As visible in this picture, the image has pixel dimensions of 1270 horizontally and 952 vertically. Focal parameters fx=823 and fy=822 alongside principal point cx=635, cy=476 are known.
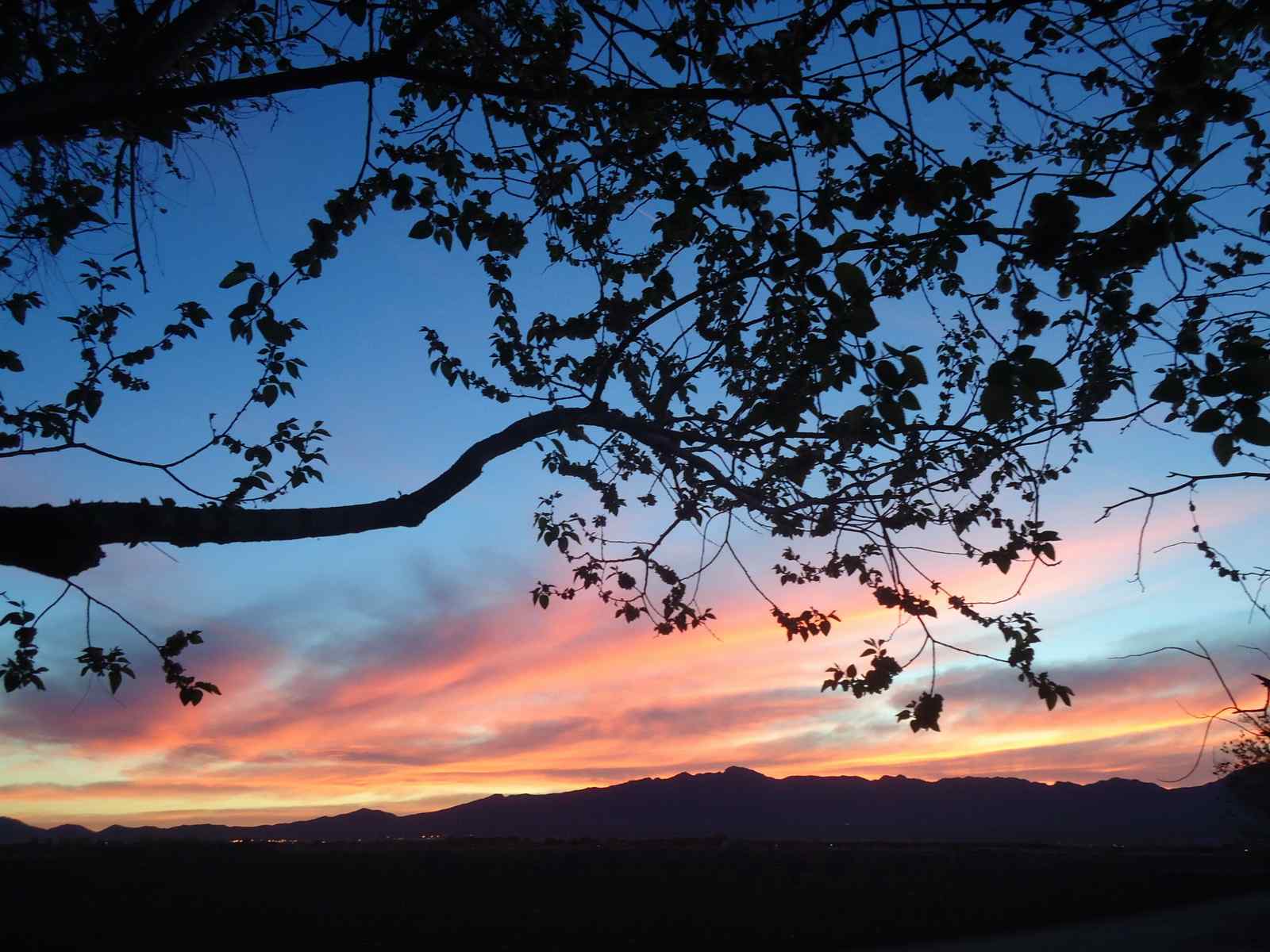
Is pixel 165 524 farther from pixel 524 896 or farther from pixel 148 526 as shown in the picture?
pixel 524 896

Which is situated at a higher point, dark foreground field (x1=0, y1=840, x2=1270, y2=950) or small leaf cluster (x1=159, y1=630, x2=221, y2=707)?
small leaf cluster (x1=159, y1=630, x2=221, y2=707)

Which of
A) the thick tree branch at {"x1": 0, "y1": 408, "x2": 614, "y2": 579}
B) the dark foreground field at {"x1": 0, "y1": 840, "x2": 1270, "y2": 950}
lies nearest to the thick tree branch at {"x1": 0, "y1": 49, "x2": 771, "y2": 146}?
the thick tree branch at {"x1": 0, "y1": 408, "x2": 614, "y2": 579}

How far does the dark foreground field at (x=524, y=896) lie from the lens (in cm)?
1347

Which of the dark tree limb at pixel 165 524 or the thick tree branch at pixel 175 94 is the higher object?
the thick tree branch at pixel 175 94

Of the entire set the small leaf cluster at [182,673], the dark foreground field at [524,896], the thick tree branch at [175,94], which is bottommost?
the dark foreground field at [524,896]

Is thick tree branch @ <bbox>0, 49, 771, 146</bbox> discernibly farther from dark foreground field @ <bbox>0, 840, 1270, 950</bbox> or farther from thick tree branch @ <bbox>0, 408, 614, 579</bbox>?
dark foreground field @ <bbox>0, 840, 1270, 950</bbox>

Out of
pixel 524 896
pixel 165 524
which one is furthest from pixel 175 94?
pixel 524 896

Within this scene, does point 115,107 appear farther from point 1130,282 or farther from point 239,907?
point 239,907

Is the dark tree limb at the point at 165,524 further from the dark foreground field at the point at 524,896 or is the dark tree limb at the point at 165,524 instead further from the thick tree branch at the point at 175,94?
the dark foreground field at the point at 524,896

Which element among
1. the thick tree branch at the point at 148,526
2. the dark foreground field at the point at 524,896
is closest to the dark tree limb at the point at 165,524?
the thick tree branch at the point at 148,526

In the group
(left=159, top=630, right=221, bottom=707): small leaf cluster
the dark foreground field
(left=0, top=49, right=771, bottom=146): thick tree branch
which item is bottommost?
the dark foreground field

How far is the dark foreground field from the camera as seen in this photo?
44.2ft

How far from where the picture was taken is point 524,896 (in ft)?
50.6

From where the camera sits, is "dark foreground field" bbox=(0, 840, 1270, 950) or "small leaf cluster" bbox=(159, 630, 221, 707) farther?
"dark foreground field" bbox=(0, 840, 1270, 950)
